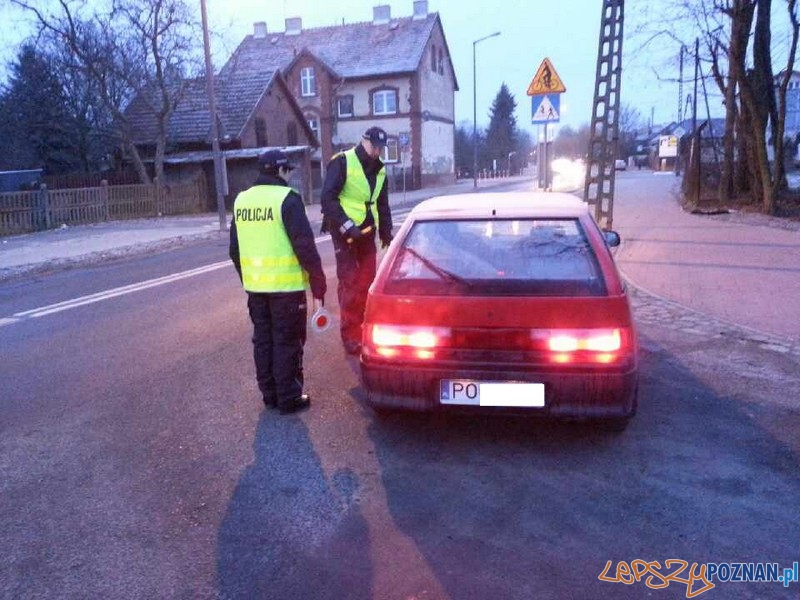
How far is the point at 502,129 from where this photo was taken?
93938mm

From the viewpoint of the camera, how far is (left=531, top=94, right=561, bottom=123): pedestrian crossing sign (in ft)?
43.8

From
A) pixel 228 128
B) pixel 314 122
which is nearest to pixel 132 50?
pixel 228 128

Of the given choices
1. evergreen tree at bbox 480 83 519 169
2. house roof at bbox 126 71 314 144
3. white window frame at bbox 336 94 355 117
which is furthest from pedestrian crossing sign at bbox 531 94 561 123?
evergreen tree at bbox 480 83 519 169

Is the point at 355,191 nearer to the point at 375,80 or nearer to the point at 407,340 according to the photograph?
the point at 407,340

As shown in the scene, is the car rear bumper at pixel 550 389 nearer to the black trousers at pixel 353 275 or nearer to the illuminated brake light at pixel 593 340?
the illuminated brake light at pixel 593 340

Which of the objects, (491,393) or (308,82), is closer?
(491,393)

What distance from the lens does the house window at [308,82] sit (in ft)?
157

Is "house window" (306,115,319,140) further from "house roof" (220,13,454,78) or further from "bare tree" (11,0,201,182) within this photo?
"bare tree" (11,0,201,182)

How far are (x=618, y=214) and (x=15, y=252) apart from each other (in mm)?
15299

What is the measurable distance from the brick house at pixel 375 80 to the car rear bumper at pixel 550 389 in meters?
41.4

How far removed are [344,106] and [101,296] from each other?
4212cm

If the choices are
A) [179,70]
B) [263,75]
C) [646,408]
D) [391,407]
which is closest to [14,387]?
[391,407]

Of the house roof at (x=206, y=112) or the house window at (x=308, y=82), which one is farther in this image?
the house window at (x=308, y=82)

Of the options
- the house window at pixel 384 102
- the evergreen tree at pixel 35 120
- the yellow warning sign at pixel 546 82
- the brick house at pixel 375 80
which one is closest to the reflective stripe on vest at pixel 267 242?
the yellow warning sign at pixel 546 82
